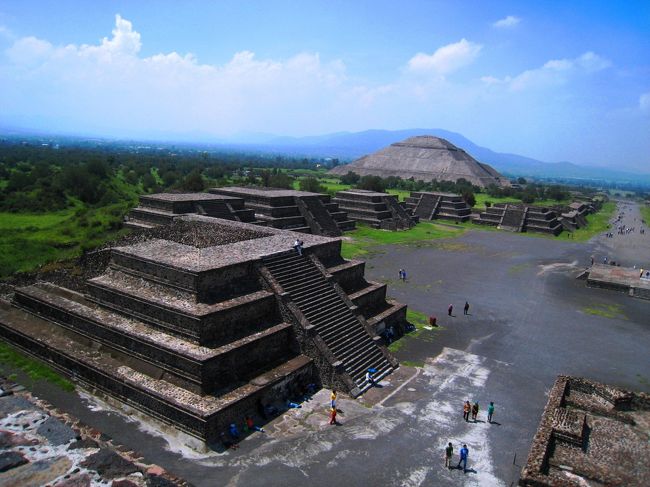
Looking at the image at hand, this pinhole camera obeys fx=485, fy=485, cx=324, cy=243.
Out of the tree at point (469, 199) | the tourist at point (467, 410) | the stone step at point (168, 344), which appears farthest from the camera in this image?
the tree at point (469, 199)

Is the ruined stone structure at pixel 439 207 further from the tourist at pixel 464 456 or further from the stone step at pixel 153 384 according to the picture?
the tourist at pixel 464 456

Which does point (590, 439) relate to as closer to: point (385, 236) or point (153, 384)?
point (153, 384)

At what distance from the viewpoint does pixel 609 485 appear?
10.9 meters

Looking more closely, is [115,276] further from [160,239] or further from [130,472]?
[130,472]

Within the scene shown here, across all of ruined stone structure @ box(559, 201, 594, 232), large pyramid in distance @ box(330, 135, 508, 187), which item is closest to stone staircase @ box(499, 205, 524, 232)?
ruined stone structure @ box(559, 201, 594, 232)

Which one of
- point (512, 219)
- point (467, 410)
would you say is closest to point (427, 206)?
point (512, 219)

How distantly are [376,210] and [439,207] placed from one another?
48.9 ft

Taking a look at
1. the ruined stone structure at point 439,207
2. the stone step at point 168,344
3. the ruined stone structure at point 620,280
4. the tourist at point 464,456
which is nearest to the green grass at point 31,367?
the stone step at point 168,344

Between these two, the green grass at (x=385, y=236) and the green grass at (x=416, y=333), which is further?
the green grass at (x=385, y=236)

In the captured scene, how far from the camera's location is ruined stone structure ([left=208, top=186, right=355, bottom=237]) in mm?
36625

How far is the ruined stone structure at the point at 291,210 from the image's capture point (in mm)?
36625

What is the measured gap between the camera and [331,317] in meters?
17.1

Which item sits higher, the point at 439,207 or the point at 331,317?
the point at 439,207

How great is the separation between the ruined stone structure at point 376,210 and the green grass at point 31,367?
37.4 m
